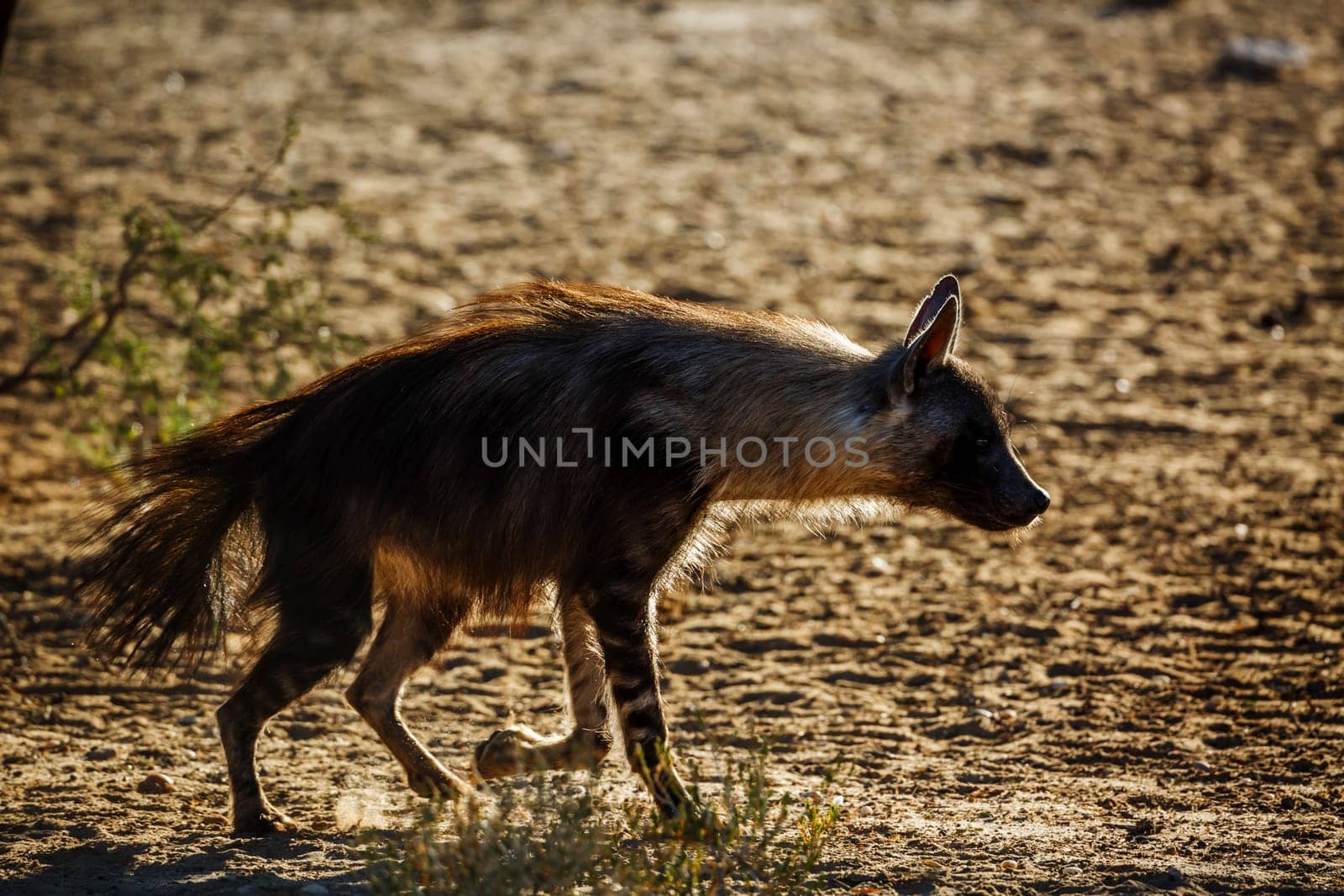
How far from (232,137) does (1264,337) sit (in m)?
7.12

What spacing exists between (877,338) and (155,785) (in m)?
4.71

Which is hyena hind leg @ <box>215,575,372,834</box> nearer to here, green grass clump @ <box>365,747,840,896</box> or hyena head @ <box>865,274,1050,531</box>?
green grass clump @ <box>365,747,840,896</box>

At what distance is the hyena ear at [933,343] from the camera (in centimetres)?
440

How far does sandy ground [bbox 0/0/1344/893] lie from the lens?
15.3 feet

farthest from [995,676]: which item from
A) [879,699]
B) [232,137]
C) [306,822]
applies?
[232,137]

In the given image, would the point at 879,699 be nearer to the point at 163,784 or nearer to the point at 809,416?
the point at 809,416

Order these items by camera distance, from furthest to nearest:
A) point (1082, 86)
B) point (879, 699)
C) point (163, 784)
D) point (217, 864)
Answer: point (1082, 86) < point (879, 699) < point (163, 784) < point (217, 864)

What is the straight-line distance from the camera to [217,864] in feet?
13.5

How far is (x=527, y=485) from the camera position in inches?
175

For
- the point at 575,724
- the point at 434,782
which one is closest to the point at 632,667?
the point at 575,724

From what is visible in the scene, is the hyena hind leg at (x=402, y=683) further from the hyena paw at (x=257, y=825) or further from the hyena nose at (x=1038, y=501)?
the hyena nose at (x=1038, y=501)

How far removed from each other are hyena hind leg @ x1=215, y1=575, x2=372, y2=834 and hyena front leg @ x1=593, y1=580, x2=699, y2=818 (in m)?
0.70

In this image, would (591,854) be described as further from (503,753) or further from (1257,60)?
(1257,60)

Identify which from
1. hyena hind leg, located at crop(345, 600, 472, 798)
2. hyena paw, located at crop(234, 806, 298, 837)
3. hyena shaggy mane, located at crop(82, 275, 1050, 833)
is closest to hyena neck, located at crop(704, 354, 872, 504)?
hyena shaggy mane, located at crop(82, 275, 1050, 833)
